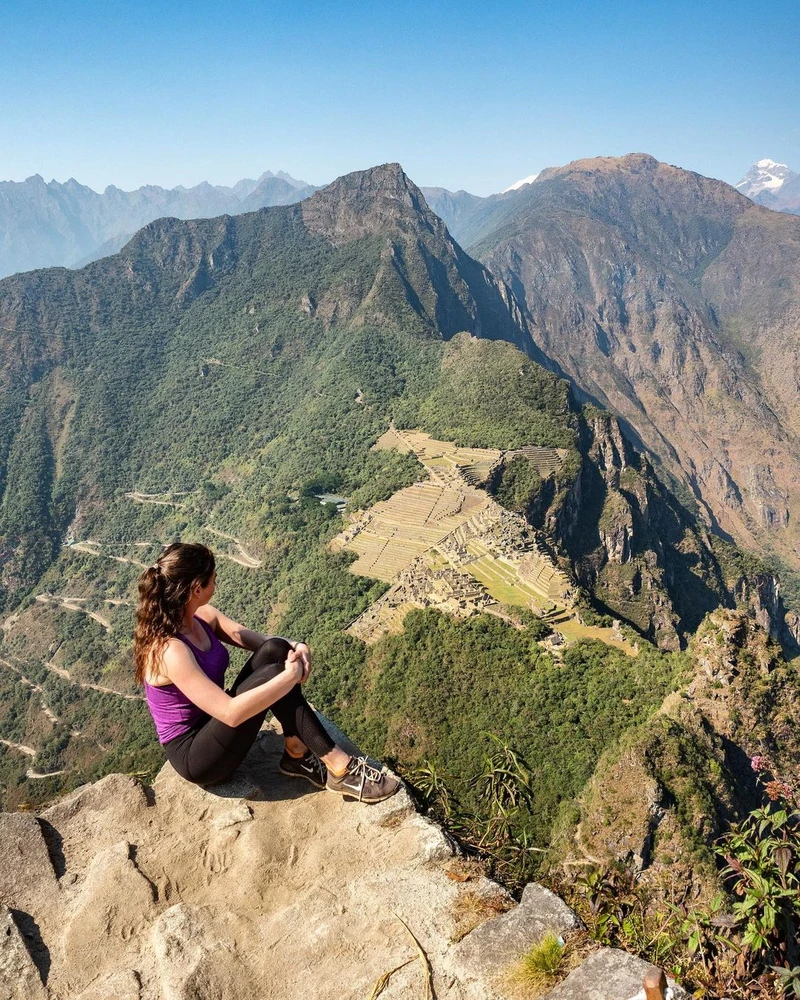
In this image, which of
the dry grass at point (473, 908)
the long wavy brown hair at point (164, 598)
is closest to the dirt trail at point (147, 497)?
the long wavy brown hair at point (164, 598)

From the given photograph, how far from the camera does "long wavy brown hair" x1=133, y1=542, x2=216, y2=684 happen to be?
5168mm

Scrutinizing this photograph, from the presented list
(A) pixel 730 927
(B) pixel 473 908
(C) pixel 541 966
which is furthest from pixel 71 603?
(A) pixel 730 927

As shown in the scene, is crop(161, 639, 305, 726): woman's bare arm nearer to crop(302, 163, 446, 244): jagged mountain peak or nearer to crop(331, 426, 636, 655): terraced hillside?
crop(331, 426, 636, 655): terraced hillside

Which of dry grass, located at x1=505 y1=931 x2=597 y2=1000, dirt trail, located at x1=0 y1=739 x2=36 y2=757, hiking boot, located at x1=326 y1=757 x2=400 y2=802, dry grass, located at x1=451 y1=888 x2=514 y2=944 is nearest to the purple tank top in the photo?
hiking boot, located at x1=326 y1=757 x2=400 y2=802

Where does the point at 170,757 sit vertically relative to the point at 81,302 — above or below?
below

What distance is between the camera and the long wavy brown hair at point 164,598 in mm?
5168

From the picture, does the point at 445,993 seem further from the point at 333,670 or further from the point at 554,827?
the point at 333,670

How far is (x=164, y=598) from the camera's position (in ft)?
17.0

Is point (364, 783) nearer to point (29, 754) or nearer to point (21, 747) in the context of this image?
point (29, 754)

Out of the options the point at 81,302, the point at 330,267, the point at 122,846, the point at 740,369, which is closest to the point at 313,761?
the point at 122,846

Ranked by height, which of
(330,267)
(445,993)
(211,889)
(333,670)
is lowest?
(333,670)

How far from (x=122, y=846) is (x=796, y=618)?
8677 cm

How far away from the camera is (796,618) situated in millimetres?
75250

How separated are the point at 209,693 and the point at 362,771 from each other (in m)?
1.57
